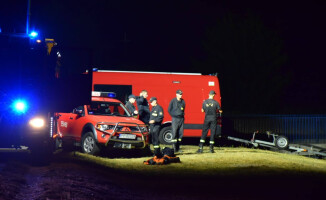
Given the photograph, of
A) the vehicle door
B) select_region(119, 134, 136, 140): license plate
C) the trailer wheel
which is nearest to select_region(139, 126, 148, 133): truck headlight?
select_region(119, 134, 136, 140): license plate

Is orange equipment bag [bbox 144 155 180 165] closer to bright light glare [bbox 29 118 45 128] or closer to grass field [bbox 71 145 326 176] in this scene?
grass field [bbox 71 145 326 176]

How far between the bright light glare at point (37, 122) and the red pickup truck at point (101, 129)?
1887mm

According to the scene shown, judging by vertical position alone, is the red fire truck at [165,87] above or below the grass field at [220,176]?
above

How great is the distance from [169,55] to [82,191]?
35813 millimetres

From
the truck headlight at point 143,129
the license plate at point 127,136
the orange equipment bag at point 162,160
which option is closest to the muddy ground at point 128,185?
the orange equipment bag at point 162,160

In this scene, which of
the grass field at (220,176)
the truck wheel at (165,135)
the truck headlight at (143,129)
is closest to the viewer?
the grass field at (220,176)

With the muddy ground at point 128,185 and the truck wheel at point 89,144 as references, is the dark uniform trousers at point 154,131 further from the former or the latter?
the muddy ground at point 128,185

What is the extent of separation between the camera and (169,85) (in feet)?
60.2

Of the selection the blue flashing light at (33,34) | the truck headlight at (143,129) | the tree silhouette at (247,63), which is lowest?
the truck headlight at (143,129)

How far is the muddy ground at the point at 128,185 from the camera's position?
7586 mm

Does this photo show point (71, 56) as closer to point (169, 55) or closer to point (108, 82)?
point (108, 82)

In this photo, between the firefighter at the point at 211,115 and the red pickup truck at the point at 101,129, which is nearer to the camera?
the red pickup truck at the point at 101,129

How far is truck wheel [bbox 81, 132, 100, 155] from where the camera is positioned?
13156 mm

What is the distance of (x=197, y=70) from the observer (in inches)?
1497
